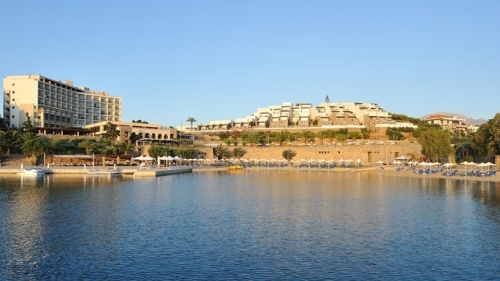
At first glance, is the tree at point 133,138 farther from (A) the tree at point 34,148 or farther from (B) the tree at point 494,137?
(B) the tree at point 494,137

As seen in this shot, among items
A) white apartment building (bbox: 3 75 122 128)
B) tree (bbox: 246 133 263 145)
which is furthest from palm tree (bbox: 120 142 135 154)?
white apartment building (bbox: 3 75 122 128)

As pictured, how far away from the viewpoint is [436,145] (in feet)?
187

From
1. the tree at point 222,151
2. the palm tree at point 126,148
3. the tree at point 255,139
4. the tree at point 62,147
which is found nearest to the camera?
the tree at point 62,147

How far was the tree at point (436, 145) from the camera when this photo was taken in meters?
56.8

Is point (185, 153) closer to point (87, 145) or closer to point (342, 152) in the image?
point (87, 145)

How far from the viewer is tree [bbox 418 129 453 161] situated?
186 ft

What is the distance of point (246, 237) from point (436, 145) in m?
46.5

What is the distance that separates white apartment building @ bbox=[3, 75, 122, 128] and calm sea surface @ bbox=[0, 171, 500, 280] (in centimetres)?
5413

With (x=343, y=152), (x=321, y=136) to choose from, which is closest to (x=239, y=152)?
(x=343, y=152)

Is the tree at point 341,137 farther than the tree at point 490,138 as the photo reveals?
Yes

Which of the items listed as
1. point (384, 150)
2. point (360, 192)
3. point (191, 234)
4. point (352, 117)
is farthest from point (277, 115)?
point (191, 234)

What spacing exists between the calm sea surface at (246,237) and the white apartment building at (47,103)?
54.1 m

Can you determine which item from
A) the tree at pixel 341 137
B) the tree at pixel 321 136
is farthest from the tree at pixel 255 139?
the tree at pixel 341 137

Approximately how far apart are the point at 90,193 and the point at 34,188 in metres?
5.34
